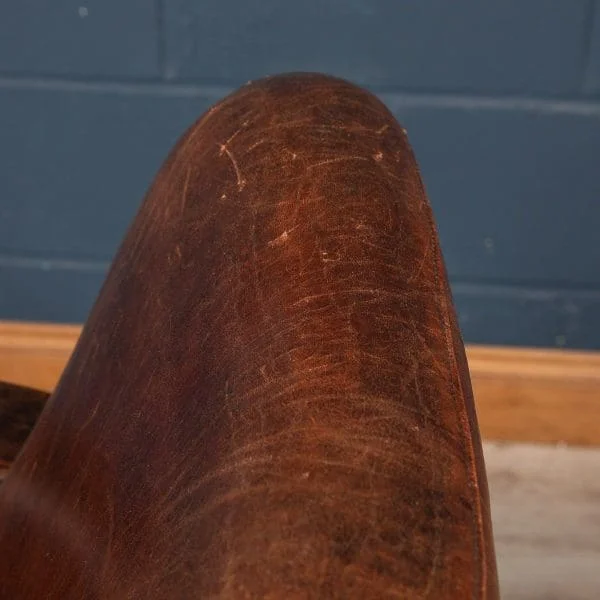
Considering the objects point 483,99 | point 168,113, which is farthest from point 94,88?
point 483,99

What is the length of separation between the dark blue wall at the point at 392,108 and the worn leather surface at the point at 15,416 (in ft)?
2.24

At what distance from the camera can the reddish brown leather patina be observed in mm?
296

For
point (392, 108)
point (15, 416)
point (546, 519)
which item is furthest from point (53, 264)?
point (546, 519)

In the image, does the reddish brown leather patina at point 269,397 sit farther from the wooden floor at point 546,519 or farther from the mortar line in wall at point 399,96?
the wooden floor at point 546,519

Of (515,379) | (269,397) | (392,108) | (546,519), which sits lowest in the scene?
(269,397)

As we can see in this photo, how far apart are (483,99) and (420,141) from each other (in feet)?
0.36

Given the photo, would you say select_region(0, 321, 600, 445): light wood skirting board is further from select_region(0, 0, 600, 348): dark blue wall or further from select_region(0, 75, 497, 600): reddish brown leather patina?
select_region(0, 75, 497, 600): reddish brown leather patina

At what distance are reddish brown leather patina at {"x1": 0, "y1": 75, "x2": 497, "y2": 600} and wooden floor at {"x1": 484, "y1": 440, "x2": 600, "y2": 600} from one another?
2.73 feet

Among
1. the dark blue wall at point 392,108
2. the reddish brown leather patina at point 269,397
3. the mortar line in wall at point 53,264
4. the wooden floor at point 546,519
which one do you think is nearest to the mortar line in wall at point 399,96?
the dark blue wall at point 392,108

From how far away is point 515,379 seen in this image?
1.36 m

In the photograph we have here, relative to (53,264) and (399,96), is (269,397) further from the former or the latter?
(53,264)

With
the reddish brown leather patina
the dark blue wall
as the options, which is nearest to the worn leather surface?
the reddish brown leather patina

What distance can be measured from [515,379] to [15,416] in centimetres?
95

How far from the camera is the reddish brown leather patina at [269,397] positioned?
296mm
